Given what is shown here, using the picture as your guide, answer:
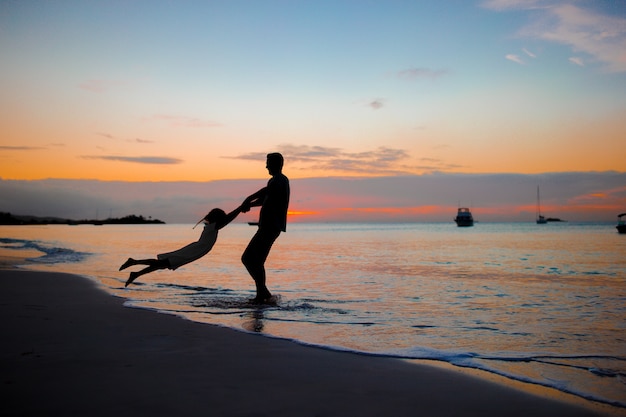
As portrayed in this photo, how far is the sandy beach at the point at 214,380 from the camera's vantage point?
11.1 ft

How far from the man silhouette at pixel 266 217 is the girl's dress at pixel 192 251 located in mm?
660

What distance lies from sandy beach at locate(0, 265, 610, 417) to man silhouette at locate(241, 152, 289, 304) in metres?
2.77

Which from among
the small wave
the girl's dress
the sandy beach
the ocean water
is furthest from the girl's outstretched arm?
the small wave

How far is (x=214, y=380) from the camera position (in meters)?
3.96

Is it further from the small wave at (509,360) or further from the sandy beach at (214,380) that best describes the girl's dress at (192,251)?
the small wave at (509,360)

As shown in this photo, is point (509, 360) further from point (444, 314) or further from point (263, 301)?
point (263, 301)

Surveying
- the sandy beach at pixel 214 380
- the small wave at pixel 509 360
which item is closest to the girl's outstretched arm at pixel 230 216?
the sandy beach at pixel 214 380

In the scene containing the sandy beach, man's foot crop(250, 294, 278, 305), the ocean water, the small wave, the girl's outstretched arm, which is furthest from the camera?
man's foot crop(250, 294, 278, 305)

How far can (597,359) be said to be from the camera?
517 centimetres

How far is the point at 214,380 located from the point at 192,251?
4.69 m

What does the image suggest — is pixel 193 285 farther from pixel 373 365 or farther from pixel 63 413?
pixel 63 413

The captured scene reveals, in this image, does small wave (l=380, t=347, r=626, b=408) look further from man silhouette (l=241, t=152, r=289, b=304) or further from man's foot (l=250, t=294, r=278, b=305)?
man silhouette (l=241, t=152, r=289, b=304)

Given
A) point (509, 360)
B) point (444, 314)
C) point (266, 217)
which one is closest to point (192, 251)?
point (266, 217)

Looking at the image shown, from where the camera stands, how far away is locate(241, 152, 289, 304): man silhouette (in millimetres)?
8906
